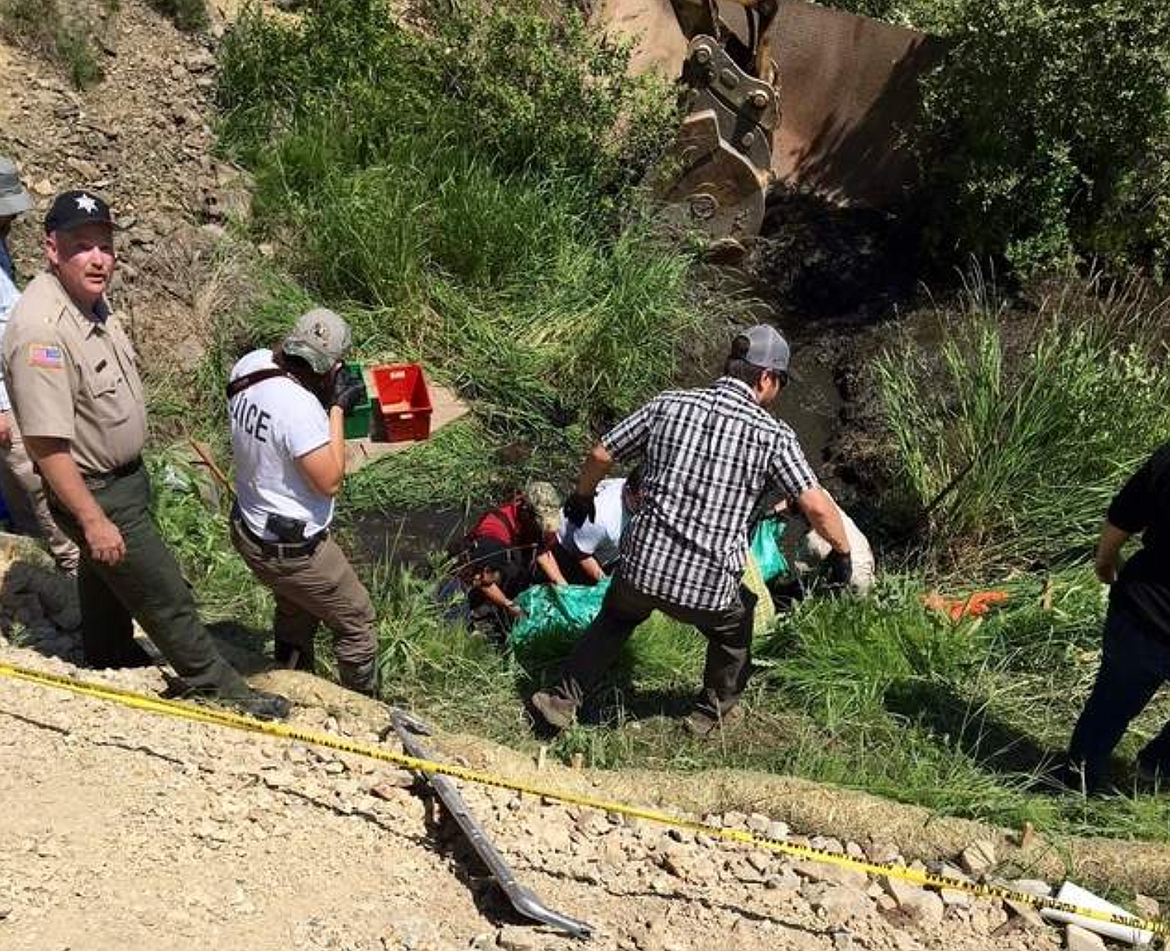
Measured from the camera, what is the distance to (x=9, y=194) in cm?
389

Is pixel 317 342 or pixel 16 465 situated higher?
pixel 317 342

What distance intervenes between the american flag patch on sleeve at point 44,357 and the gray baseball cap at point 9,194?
51.2 inches

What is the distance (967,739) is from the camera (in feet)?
13.1

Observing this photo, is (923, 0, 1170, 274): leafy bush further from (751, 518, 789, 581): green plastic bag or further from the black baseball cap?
the black baseball cap

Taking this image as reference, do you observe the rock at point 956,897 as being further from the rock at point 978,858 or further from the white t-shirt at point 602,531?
the white t-shirt at point 602,531

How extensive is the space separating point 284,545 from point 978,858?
7.26 feet

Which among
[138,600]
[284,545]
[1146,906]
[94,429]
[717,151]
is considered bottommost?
[1146,906]

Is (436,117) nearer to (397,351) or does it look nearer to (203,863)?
(397,351)

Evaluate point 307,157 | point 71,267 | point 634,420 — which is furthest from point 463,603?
point 307,157

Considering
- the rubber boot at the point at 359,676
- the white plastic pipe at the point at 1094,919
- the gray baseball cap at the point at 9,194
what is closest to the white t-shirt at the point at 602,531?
the rubber boot at the point at 359,676

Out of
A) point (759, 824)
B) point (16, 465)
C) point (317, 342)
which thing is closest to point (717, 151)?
point (317, 342)

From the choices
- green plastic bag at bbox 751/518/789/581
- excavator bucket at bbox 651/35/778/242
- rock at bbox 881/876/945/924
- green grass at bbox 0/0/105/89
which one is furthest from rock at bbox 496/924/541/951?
green grass at bbox 0/0/105/89

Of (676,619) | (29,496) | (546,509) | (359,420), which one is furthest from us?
(359,420)

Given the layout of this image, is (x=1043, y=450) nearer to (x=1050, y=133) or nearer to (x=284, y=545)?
(x=1050, y=133)
